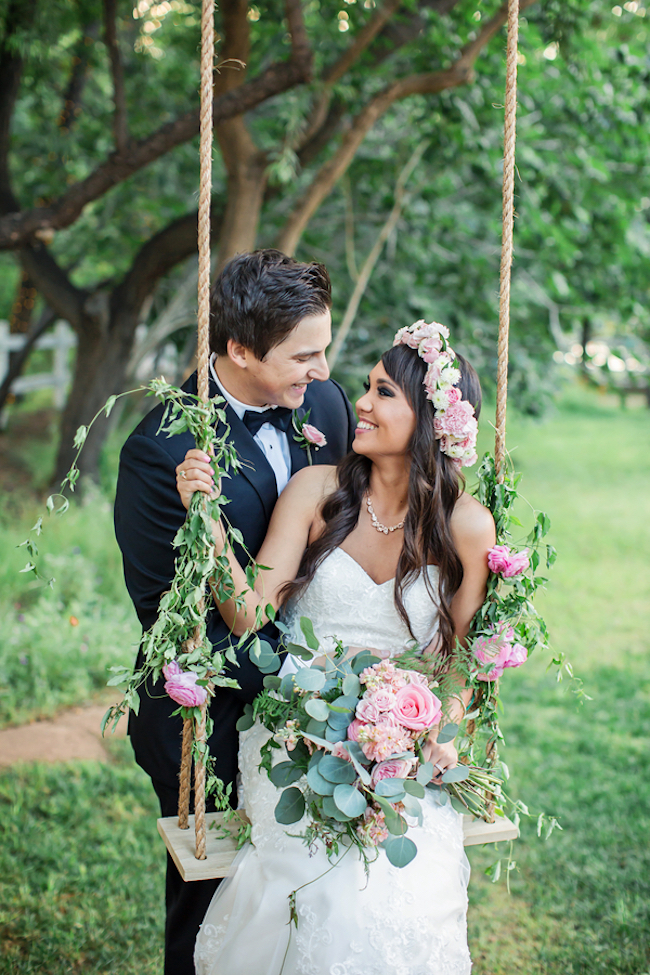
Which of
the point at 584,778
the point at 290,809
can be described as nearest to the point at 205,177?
the point at 290,809

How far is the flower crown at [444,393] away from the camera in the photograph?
7.41ft

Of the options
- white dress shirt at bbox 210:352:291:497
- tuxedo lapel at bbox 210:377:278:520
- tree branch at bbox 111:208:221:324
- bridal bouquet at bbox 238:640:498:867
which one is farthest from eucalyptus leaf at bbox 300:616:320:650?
tree branch at bbox 111:208:221:324

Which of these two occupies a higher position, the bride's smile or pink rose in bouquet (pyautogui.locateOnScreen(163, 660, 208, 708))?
the bride's smile

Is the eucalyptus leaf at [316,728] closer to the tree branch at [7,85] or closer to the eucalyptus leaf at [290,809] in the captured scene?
the eucalyptus leaf at [290,809]

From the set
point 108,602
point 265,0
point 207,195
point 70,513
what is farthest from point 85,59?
point 207,195

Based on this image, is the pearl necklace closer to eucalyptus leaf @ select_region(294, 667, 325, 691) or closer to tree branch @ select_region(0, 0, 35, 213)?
eucalyptus leaf @ select_region(294, 667, 325, 691)

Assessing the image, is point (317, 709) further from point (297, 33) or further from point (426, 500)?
point (297, 33)

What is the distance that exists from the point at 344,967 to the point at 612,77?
614cm

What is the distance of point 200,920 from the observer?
8.18 ft

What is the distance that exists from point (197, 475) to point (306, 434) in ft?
2.56

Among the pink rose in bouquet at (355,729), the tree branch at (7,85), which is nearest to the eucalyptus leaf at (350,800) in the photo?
the pink rose in bouquet at (355,729)

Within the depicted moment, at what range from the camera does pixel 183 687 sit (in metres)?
1.93

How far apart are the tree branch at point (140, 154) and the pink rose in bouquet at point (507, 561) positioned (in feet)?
10.1

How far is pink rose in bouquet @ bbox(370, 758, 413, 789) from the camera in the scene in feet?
6.19
